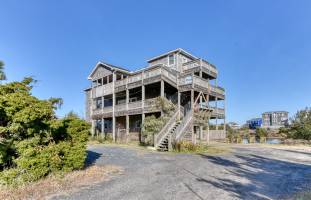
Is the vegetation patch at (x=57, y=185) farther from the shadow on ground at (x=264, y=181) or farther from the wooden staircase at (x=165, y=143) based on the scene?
the wooden staircase at (x=165, y=143)

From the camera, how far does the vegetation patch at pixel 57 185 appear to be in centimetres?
585

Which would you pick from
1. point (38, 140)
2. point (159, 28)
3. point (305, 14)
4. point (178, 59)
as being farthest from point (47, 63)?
point (305, 14)

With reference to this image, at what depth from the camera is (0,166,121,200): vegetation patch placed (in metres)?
5.85

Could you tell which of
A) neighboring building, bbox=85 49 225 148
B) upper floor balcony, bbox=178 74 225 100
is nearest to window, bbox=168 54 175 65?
neighboring building, bbox=85 49 225 148

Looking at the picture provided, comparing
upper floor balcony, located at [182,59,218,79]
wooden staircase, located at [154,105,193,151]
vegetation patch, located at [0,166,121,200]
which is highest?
upper floor balcony, located at [182,59,218,79]

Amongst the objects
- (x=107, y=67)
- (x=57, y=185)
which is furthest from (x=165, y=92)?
(x=57, y=185)

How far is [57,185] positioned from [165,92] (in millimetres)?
18367

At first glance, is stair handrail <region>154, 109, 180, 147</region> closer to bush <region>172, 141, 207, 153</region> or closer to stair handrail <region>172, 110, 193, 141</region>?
stair handrail <region>172, 110, 193, 141</region>

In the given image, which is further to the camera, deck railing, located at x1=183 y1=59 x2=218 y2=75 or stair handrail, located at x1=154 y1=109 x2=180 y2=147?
deck railing, located at x1=183 y1=59 x2=218 y2=75

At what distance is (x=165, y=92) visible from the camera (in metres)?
24.2

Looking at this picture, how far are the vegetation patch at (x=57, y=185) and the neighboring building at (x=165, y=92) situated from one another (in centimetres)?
783

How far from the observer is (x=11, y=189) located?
6258mm

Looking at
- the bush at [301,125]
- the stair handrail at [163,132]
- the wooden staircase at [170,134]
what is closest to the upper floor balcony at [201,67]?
the wooden staircase at [170,134]

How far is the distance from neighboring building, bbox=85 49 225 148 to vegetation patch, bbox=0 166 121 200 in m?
7.83
